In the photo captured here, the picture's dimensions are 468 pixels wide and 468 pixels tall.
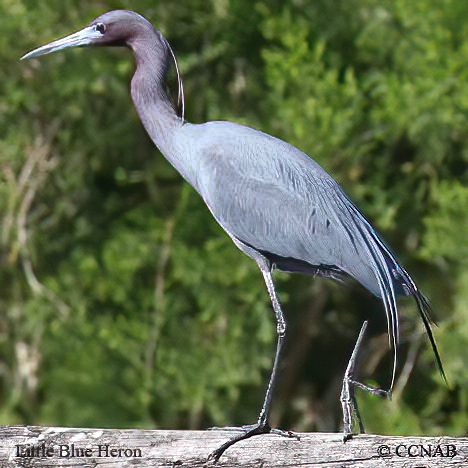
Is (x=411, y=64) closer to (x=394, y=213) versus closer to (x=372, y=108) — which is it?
(x=372, y=108)

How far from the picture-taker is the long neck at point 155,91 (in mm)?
3012

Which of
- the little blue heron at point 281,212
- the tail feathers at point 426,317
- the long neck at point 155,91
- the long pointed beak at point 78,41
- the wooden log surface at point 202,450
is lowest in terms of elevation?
the wooden log surface at point 202,450

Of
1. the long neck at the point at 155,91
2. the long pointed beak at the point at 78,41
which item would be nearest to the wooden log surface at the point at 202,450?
the long neck at the point at 155,91

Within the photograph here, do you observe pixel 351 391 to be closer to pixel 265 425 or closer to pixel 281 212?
pixel 265 425

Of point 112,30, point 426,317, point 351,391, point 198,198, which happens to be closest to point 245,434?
point 351,391

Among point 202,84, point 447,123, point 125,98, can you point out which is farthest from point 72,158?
point 447,123

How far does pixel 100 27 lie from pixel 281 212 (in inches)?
29.5

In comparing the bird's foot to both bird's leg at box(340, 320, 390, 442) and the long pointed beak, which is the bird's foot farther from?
the long pointed beak

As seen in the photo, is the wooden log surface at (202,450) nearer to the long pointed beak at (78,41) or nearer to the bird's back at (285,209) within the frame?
the bird's back at (285,209)

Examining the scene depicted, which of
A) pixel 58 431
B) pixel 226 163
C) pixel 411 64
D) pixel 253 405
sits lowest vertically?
pixel 253 405

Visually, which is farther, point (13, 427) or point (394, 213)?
point (394, 213)

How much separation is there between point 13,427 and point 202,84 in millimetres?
3386

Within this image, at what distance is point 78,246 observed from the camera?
5.63 meters

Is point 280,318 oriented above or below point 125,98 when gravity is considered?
below
